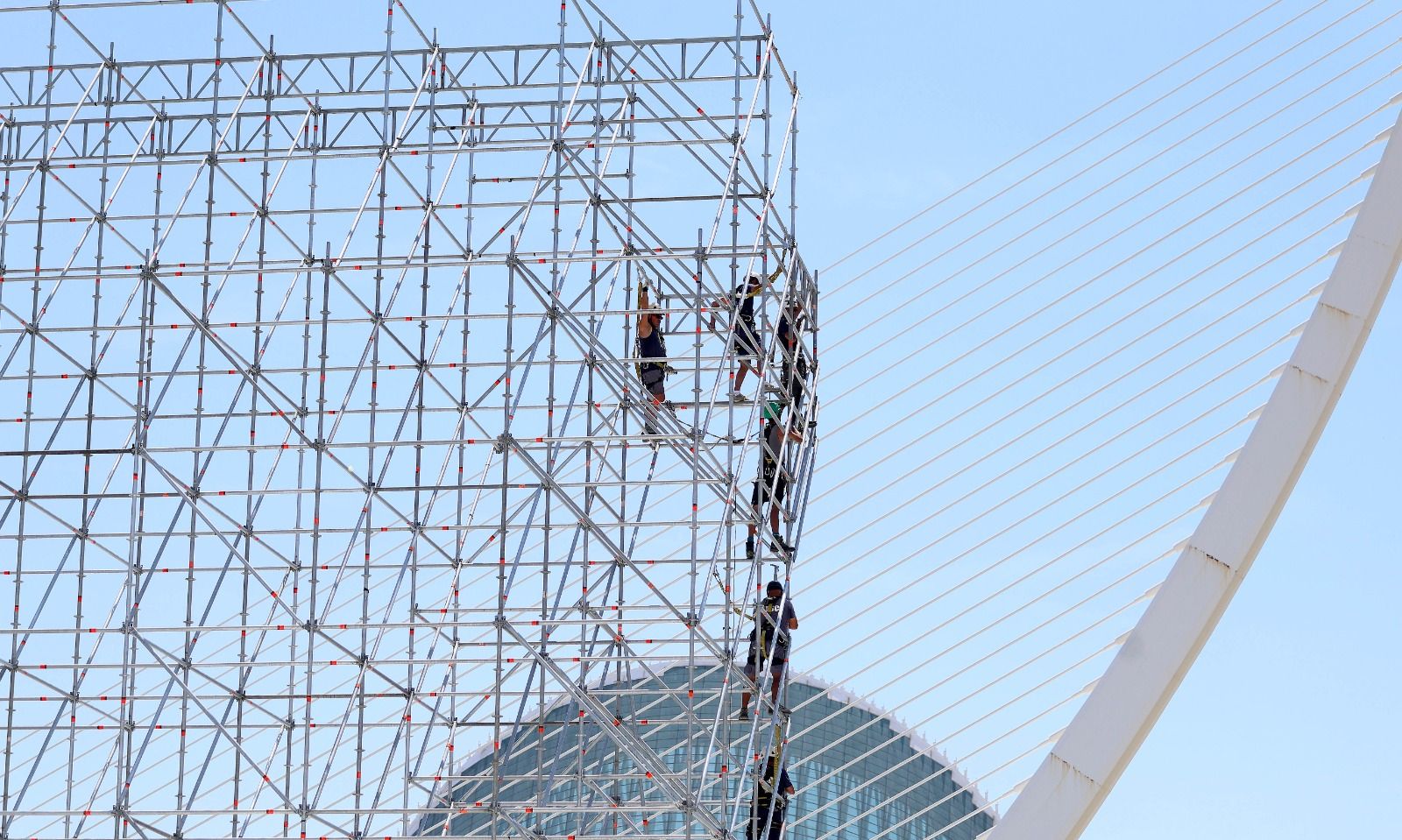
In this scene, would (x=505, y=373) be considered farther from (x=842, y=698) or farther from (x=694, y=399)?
(x=842, y=698)

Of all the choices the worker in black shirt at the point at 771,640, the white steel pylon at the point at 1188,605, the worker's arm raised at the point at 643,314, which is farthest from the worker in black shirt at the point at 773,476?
the white steel pylon at the point at 1188,605

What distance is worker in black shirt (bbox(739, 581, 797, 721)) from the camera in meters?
22.5

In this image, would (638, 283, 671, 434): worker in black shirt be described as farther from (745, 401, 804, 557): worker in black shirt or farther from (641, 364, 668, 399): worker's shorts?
(745, 401, 804, 557): worker in black shirt

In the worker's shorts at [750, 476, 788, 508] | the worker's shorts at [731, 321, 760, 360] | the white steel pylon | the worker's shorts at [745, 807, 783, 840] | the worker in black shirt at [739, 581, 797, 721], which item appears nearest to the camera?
the white steel pylon

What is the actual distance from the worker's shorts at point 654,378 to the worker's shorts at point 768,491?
1.40 m

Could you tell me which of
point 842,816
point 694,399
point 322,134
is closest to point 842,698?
point 842,816

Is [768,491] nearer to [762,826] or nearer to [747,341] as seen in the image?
[747,341]

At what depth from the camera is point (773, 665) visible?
23.0 meters

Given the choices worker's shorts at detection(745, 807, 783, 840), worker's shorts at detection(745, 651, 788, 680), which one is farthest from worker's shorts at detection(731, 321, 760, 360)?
worker's shorts at detection(745, 807, 783, 840)

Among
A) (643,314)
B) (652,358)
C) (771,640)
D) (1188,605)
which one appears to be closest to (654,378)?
(652,358)

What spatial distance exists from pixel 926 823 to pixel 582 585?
3314 cm

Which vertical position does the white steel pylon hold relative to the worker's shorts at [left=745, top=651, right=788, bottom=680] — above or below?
below

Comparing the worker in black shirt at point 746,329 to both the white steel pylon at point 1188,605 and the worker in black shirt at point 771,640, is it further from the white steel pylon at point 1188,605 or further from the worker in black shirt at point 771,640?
the white steel pylon at point 1188,605

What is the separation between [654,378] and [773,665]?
3198mm
